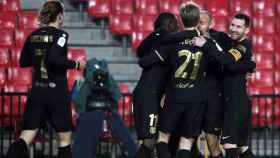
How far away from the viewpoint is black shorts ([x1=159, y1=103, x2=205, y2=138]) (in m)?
9.62

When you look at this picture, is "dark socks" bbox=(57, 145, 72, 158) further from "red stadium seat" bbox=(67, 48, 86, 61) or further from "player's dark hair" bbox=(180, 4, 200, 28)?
"red stadium seat" bbox=(67, 48, 86, 61)

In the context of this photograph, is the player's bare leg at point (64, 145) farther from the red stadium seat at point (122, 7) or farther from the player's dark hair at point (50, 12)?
the red stadium seat at point (122, 7)

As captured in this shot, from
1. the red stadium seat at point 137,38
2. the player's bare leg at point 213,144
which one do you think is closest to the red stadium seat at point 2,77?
the red stadium seat at point 137,38

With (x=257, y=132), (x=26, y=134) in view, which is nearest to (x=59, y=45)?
→ (x=26, y=134)

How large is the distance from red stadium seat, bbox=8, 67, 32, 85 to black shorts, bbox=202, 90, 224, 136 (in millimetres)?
5530

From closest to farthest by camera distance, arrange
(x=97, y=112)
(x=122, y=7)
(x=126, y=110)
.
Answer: (x=97, y=112) → (x=126, y=110) → (x=122, y=7)

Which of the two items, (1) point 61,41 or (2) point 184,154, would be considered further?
(1) point 61,41

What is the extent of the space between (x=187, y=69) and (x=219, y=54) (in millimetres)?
390

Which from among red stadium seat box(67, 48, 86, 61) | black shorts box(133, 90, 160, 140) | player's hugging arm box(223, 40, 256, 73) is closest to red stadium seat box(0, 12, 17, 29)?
red stadium seat box(67, 48, 86, 61)

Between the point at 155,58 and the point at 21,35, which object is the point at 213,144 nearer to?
the point at 155,58

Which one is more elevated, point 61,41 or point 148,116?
point 61,41

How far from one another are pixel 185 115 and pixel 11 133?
4402 millimetres

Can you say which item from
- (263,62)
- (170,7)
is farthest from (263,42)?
(170,7)

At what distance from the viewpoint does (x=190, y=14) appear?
9.53m
